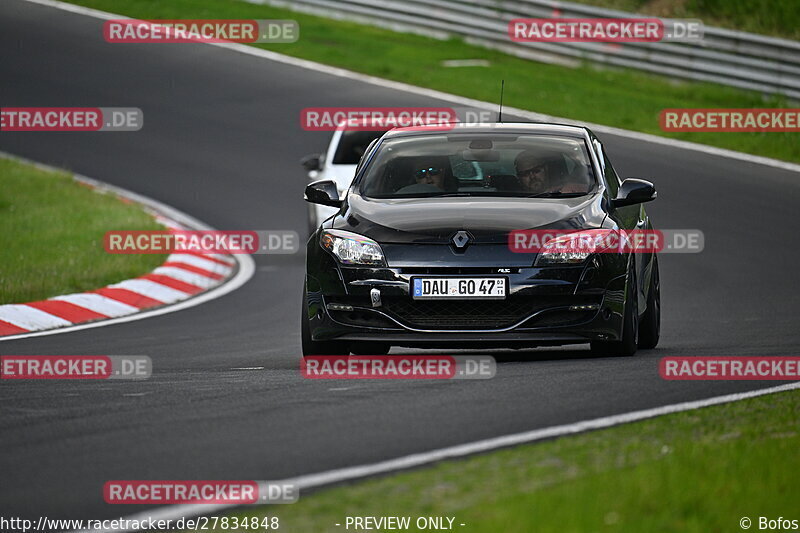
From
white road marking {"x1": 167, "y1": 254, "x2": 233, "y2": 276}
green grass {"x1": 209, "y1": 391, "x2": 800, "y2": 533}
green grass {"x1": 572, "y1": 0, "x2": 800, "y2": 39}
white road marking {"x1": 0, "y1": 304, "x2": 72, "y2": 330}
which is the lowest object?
green grass {"x1": 209, "y1": 391, "x2": 800, "y2": 533}

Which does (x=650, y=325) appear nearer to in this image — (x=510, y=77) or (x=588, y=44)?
(x=510, y=77)

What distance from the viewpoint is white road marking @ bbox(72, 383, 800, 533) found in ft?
17.7

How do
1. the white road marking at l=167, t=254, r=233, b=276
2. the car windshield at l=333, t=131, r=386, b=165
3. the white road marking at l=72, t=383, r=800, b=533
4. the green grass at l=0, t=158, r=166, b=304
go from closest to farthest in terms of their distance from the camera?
the white road marking at l=72, t=383, r=800, b=533, the green grass at l=0, t=158, r=166, b=304, the white road marking at l=167, t=254, r=233, b=276, the car windshield at l=333, t=131, r=386, b=165

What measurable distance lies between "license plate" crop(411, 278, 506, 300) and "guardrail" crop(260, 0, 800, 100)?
1687cm

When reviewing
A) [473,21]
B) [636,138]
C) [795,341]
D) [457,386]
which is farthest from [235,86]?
[457,386]

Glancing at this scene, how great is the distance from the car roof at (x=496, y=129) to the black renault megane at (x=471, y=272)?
77cm

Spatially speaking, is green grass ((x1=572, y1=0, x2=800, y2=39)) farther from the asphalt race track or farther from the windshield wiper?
the windshield wiper

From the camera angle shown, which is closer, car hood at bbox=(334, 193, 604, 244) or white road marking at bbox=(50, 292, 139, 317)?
car hood at bbox=(334, 193, 604, 244)

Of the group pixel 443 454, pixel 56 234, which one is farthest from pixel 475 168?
pixel 56 234

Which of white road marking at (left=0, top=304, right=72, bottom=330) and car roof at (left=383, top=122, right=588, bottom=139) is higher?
car roof at (left=383, top=122, right=588, bottom=139)

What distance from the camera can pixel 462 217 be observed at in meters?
9.30

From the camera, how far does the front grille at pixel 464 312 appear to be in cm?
908

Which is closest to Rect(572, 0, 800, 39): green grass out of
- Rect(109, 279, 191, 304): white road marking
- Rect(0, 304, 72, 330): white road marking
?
Rect(109, 279, 191, 304): white road marking

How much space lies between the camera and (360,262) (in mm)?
9234
